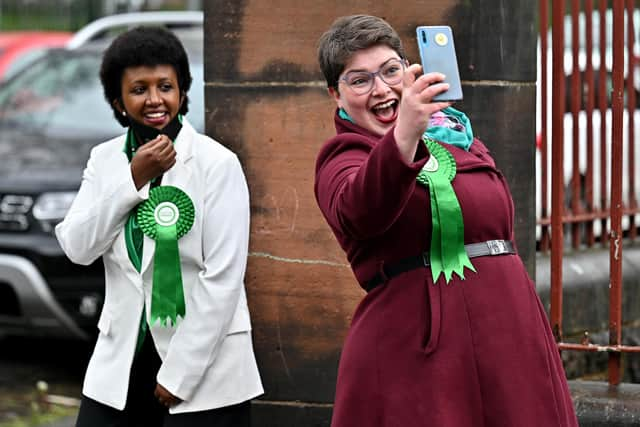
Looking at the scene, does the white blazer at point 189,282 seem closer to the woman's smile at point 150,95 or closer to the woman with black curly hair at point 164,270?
the woman with black curly hair at point 164,270

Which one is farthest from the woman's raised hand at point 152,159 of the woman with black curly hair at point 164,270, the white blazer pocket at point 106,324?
the white blazer pocket at point 106,324

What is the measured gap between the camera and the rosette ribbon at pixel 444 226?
330 cm

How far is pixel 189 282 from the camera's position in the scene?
162 inches

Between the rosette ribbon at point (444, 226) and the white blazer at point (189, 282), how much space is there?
97 centimetres

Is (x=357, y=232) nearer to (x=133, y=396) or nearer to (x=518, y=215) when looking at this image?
(x=133, y=396)

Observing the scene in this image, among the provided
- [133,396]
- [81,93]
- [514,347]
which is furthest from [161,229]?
[81,93]

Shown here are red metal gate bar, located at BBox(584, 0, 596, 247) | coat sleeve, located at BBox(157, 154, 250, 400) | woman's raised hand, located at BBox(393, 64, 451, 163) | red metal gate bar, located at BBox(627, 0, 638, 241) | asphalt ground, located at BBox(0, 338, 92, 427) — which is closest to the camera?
Result: woman's raised hand, located at BBox(393, 64, 451, 163)

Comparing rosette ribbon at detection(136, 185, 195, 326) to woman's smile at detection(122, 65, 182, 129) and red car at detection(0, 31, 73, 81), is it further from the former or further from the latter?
red car at detection(0, 31, 73, 81)

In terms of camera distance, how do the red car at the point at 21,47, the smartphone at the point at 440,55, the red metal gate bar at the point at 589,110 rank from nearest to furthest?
the smartphone at the point at 440,55 → the red metal gate bar at the point at 589,110 → the red car at the point at 21,47

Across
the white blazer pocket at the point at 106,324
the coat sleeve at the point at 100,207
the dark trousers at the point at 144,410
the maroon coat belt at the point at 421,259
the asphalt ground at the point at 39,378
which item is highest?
the coat sleeve at the point at 100,207

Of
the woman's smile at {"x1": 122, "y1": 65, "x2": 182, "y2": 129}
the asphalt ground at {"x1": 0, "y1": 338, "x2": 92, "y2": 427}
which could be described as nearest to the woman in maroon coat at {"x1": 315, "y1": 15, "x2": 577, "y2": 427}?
the woman's smile at {"x1": 122, "y1": 65, "x2": 182, "y2": 129}

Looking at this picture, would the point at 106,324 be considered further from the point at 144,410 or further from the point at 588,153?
the point at 588,153

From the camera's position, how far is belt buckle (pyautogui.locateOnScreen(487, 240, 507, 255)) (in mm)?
3395

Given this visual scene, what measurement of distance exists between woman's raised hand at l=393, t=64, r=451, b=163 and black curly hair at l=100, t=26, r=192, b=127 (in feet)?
4.91
